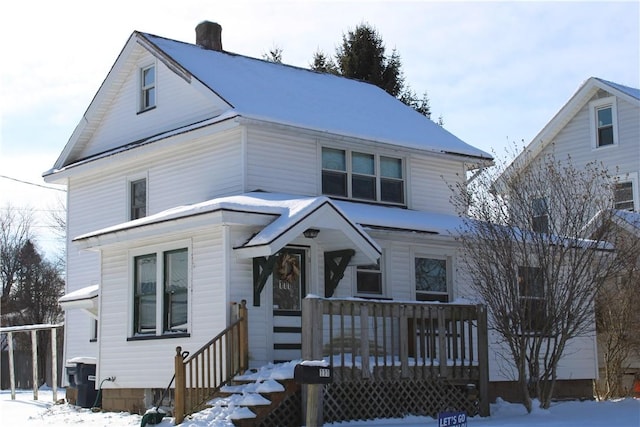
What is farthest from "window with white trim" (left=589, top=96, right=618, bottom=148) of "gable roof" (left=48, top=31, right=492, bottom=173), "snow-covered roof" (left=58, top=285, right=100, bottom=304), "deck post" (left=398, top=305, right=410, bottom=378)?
"snow-covered roof" (left=58, top=285, right=100, bottom=304)

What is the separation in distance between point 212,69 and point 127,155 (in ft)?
9.20

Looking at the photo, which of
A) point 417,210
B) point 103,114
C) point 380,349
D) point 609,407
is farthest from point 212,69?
point 609,407

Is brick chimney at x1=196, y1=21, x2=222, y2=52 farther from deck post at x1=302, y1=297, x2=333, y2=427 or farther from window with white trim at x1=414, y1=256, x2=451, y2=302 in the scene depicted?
deck post at x1=302, y1=297, x2=333, y2=427

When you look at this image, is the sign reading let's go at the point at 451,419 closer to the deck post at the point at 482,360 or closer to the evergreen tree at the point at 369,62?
the deck post at the point at 482,360

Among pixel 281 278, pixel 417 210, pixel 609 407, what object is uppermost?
pixel 417 210

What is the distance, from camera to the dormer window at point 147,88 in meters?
23.3

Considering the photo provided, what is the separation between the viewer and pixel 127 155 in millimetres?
22500

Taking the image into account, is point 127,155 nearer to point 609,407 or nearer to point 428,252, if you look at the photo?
point 428,252

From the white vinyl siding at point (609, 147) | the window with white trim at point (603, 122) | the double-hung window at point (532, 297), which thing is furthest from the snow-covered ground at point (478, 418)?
the window with white trim at point (603, 122)

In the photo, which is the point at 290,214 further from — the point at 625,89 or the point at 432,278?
the point at 625,89

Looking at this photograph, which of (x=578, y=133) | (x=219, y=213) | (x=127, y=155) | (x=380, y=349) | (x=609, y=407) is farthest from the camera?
(x=578, y=133)

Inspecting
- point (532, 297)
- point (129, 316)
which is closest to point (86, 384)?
point (129, 316)

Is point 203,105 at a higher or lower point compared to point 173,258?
higher

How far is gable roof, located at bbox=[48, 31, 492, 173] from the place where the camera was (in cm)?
2102
